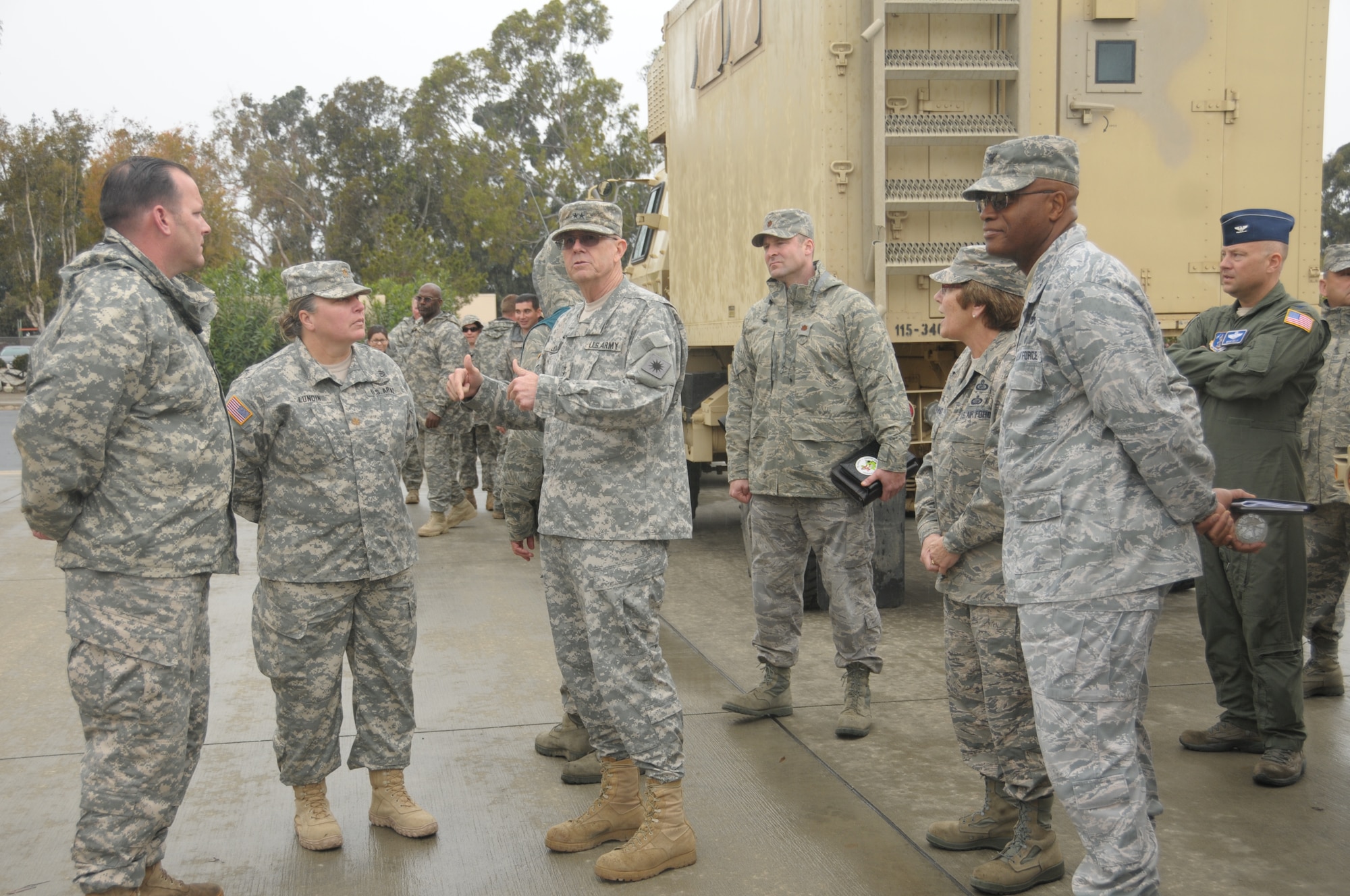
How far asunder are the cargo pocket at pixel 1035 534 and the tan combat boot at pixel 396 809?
207 centimetres

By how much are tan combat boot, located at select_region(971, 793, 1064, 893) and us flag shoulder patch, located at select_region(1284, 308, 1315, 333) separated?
190 cm

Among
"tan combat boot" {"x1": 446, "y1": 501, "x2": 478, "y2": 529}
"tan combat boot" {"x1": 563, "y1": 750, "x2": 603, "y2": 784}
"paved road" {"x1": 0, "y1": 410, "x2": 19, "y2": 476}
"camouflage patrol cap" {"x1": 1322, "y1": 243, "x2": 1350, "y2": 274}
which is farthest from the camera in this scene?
"paved road" {"x1": 0, "y1": 410, "x2": 19, "y2": 476}

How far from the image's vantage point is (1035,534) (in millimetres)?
2596

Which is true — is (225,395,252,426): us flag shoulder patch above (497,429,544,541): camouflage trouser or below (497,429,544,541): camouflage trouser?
above

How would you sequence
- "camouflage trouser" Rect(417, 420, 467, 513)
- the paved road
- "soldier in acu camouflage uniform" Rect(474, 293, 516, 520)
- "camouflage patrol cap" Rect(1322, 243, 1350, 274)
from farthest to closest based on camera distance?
the paved road
"camouflage trouser" Rect(417, 420, 467, 513)
"soldier in acu camouflage uniform" Rect(474, 293, 516, 520)
"camouflage patrol cap" Rect(1322, 243, 1350, 274)

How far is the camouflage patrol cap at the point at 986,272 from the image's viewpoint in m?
3.46

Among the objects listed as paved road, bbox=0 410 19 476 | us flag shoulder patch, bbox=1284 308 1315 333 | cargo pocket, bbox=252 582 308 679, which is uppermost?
us flag shoulder patch, bbox=1284 308 1315 333

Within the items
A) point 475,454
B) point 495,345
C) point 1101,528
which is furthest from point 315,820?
point 475,454

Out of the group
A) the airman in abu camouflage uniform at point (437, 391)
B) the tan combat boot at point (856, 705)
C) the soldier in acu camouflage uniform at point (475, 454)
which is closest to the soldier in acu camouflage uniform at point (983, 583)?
the tan combat boot at point (856, 705)

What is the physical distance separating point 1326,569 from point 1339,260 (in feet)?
4.47

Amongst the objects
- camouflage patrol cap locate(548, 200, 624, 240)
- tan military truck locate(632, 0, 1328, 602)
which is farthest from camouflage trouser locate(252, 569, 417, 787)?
tan military truck locate(632, 0, 1328, 602)

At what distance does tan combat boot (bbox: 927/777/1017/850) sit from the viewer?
3.45 metres

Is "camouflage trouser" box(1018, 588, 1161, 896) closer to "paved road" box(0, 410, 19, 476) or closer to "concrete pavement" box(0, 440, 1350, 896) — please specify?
"concrete pavement" box(0, 440, 1350, 896)

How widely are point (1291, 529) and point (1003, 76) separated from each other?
2.72 m
